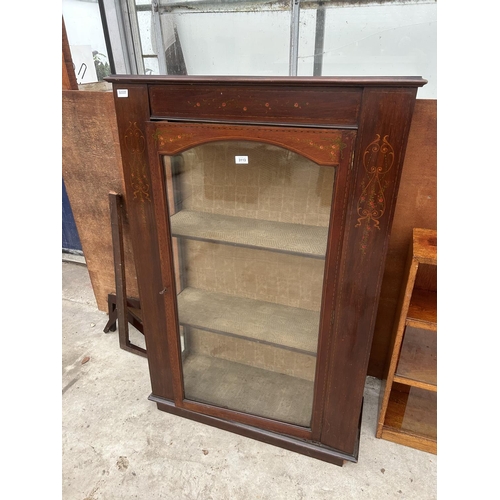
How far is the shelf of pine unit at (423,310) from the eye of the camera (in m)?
1.30

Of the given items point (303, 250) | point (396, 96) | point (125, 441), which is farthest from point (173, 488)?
point (396, 96)

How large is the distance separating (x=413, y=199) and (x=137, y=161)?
108cm

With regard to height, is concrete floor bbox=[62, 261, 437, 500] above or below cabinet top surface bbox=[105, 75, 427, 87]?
below

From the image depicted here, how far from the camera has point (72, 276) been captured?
2.88 metres

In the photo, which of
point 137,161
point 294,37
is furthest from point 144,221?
point 294,37

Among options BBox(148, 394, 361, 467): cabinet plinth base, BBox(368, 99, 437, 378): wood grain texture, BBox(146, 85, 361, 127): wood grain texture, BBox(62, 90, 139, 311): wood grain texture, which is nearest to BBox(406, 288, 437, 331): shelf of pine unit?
BBox(368, 99, 437, 378): wood grain texture

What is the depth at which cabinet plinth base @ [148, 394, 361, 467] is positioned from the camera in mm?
1451

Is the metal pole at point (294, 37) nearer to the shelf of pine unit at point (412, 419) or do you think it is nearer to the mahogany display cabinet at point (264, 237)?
the mahogany display cabinet at point (264, 237)

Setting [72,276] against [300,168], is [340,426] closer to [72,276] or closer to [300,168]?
[300,168]

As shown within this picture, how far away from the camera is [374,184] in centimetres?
98

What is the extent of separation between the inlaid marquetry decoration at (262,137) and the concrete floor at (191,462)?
1279 millimetres

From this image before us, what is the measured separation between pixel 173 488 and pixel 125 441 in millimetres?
332

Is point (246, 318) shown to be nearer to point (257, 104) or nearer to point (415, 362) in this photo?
point (415, 362)

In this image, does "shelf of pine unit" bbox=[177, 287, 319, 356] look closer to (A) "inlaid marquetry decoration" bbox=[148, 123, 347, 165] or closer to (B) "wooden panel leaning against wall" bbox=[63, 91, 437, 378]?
(B) "wooden panel leaning against wall" bbox=[63, 91, 437, 378]
